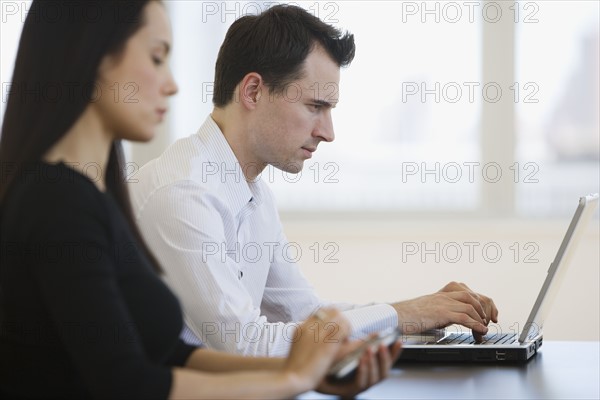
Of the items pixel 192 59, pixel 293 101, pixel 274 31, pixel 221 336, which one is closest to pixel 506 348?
pixel 221 336

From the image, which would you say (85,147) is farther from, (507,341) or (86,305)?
(507,341)

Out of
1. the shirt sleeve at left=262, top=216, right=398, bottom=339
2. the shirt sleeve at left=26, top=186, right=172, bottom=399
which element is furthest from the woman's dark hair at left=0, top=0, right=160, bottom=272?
the shirt sleeve at left=262, top=216, right=398, bottom=339

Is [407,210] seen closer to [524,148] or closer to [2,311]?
[524,148]

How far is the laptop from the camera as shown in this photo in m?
1.92

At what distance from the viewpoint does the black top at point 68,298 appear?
1134 mm

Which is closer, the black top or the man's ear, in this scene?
the black top

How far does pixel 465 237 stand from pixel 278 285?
222 cm

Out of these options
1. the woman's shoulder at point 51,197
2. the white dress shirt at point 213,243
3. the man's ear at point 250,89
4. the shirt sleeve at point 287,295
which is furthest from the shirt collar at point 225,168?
the woman's shoulder at point 51,197

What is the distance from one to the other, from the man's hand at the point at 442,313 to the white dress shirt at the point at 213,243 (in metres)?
0.04

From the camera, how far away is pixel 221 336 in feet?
6.09

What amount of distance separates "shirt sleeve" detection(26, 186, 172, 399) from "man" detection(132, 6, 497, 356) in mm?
687

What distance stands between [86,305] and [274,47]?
4.28ft

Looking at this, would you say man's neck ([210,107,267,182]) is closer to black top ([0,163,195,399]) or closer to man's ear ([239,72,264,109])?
man's ear ([239,72,264,109])

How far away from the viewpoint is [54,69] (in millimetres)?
1263
